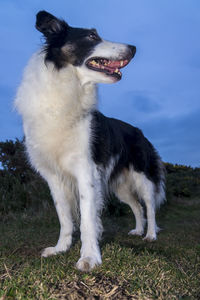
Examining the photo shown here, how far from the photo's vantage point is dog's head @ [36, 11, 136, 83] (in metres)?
3.49

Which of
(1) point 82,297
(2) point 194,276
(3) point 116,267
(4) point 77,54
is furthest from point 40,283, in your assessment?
(4) point 77,54

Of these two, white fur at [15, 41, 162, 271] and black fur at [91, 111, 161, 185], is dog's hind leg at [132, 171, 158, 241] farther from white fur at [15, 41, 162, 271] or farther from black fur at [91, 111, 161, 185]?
white fur at [15, 41, 162, 271]

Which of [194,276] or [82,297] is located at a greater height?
[194,276]

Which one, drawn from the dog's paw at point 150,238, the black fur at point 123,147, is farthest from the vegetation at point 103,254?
the black fur at point 123,147

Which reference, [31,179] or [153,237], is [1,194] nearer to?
[31,179]

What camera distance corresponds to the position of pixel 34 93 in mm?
3557

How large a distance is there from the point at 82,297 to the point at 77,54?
233 cm

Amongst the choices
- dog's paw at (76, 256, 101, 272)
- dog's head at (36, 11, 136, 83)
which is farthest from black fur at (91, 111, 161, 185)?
dog's paw at (76, 256, 101, 272)

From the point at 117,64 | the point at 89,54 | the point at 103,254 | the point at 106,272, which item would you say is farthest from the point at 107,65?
the point at 106,272

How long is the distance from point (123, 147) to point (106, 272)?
2.55 metres

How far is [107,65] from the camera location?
3555 millimetres

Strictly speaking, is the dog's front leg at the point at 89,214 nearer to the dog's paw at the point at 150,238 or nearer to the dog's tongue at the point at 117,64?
the dog's tongue at the point at 117,64

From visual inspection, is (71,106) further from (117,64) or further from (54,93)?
(117,64)

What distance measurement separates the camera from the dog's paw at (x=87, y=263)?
9.39 ft
